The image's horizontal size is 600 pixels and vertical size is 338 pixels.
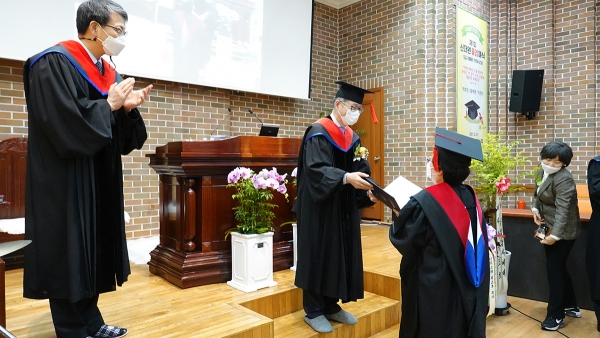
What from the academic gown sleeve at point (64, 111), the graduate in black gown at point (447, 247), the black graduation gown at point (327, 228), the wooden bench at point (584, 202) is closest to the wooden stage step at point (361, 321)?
the black graduation gown at point (327, 228)

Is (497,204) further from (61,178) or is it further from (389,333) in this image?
(61,178)

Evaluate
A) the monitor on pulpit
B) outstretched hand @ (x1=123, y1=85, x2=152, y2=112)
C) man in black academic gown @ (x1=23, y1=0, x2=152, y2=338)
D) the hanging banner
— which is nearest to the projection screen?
the monitor on pulpit

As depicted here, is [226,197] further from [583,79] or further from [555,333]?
[583,79]

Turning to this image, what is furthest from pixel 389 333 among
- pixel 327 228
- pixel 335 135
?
pixel 335 135

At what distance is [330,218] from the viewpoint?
2641 mm

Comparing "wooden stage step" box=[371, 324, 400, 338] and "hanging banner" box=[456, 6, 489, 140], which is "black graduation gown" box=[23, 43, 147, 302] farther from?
"hanging banner" box=[456, 6, 489, 140]

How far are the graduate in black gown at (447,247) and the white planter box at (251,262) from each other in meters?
1.43

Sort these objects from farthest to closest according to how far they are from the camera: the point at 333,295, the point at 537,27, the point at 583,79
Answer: the point at 537,27
the point at 583,79
the point at 333,295

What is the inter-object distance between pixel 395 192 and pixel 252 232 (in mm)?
1349

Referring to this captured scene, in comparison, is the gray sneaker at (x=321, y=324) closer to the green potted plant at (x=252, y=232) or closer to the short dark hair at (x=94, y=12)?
the green potted plant at (x=252, y=232)

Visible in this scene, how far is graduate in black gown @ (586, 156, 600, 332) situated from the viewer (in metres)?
3.17

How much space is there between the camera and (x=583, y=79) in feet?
19.4

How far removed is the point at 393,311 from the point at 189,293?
1569 millimetres

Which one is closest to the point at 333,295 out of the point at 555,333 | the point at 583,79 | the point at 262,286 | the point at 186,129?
the point at 262,286
